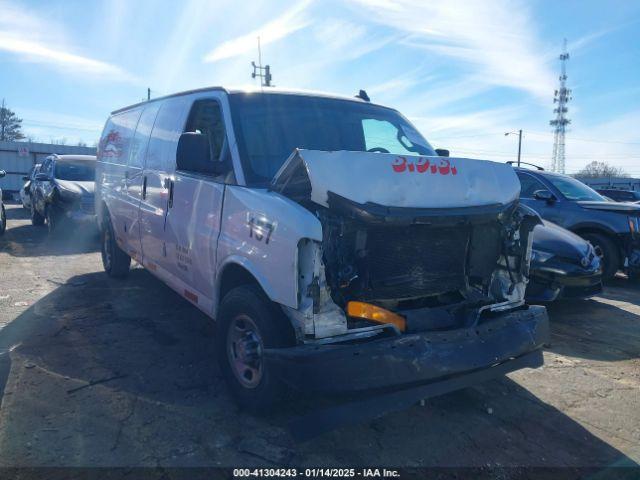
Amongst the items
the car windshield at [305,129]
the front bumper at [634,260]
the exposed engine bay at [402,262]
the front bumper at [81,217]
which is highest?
the car windshield at [305,129]

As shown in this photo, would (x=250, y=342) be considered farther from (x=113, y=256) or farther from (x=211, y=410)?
(x=113, y=256)

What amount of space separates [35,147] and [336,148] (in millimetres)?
27111

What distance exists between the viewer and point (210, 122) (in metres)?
3.98

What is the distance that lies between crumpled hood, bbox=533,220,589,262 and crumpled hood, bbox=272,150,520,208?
108 inches

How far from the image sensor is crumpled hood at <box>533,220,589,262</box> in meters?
5.60

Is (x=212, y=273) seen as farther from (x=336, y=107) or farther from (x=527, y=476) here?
(x=527, y=476)

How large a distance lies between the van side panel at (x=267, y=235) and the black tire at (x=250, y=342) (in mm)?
153

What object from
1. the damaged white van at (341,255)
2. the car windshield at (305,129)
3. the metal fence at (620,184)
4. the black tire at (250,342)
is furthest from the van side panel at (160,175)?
the metal fence at (620,184)

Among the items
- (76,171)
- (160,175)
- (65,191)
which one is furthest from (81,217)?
(160,175)

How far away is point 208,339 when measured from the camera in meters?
4.66

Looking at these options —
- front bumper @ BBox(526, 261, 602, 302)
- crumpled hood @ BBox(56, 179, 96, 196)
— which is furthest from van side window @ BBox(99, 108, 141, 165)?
front bumper @ BBox(526, 261, 602, 302)

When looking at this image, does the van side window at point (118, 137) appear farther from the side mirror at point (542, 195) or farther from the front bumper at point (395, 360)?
the side mirror at point (542, 195)

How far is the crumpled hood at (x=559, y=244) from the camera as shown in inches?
220

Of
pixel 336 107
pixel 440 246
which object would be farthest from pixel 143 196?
pixel 440 246
